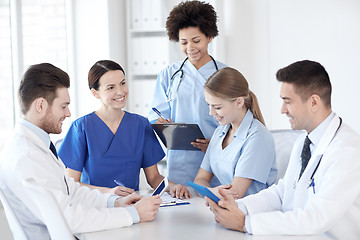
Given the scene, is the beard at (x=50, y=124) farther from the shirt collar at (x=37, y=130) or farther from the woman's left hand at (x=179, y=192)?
the woman's left hand at (x=179, y=192)

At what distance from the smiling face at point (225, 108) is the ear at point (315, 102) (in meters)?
0.52

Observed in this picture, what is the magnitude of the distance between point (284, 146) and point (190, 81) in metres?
0.57

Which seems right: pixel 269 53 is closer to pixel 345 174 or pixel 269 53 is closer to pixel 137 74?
pixel 137 74

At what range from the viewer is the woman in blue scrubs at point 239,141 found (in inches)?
71.3

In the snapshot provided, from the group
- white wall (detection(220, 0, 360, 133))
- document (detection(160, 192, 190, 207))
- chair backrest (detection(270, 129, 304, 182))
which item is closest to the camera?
document (detection(160, 192, 190, 207))

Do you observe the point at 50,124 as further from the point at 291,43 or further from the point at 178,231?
the point at 291,43

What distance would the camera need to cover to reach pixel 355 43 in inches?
115

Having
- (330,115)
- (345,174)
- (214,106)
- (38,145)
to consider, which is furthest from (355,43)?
(38,145)

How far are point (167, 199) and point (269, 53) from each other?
5.90 ft

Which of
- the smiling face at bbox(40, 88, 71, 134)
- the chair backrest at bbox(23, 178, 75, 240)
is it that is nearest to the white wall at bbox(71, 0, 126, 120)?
the smiling face at bbox(40, 88, 71, 134)

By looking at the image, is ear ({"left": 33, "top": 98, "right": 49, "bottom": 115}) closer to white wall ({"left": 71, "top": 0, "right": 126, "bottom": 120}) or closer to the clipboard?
the clipboard

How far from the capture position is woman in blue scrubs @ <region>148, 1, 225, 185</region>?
2275mm

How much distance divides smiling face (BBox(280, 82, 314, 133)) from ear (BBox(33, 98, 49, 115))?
30.7 inches

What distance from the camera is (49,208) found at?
51.7 inches
